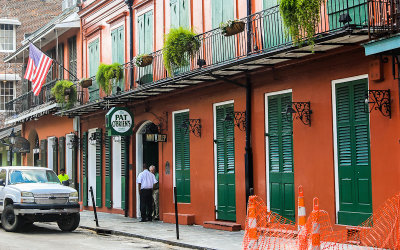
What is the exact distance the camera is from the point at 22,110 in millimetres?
32625

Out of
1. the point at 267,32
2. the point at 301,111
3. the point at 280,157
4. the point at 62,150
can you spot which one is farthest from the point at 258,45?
the point at 62,150

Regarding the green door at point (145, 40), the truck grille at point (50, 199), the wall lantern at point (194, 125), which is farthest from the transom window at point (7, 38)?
the truck grille at point (50, 199)

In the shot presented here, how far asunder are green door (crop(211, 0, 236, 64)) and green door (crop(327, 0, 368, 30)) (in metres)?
3.73

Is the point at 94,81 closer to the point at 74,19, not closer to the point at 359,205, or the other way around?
the point at 74,19

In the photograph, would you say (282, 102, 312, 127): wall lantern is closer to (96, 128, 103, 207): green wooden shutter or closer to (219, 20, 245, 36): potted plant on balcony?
(219, 20, 245, 36): potted plant on balcony

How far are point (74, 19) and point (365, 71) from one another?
1686 centimetres

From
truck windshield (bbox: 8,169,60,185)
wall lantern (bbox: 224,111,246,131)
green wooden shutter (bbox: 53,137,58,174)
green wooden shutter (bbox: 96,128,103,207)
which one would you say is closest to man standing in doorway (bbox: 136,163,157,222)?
truck windshield (bbox: 8,169,60,185)

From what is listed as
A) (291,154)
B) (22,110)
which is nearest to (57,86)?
(22,110)

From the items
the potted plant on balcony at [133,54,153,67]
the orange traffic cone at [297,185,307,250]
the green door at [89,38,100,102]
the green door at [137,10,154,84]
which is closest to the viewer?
the orange traffic cone at [297,185,307,250]

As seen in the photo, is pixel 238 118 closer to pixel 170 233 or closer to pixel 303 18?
pixel 170 233

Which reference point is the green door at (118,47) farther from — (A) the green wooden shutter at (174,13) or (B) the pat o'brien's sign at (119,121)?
(A) the green wooden shutter at (174,13)

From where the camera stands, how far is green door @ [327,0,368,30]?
12.8 m

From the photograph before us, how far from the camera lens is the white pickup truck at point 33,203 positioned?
16.7 meters

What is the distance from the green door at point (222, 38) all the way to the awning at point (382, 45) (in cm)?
560
